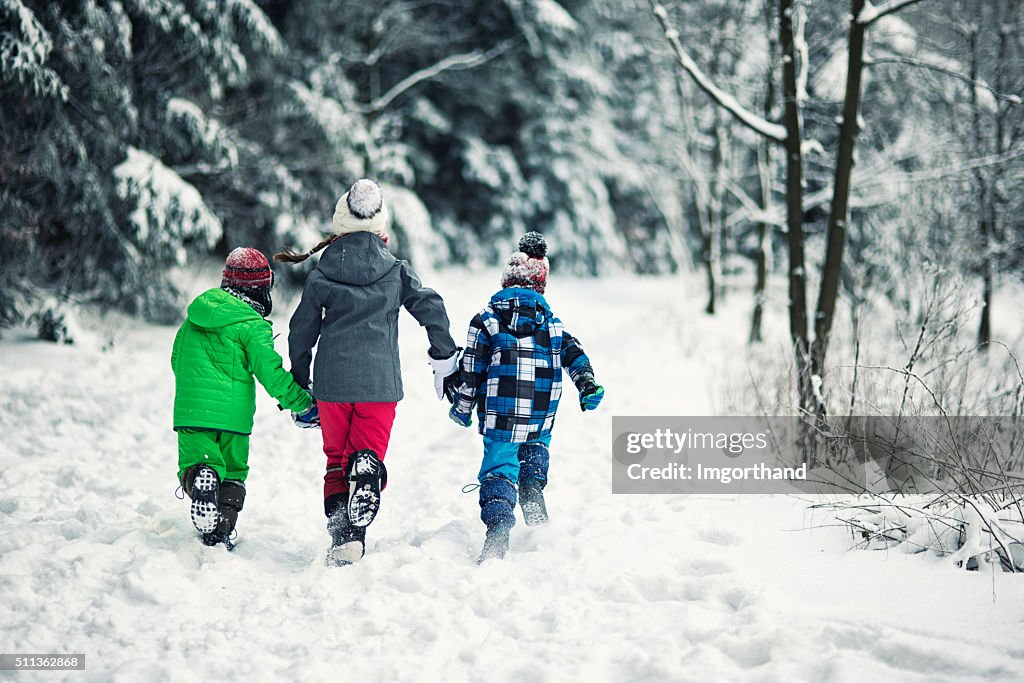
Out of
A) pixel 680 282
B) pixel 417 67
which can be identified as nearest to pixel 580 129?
pixel 417 67

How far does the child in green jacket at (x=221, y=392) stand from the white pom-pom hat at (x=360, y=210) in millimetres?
441

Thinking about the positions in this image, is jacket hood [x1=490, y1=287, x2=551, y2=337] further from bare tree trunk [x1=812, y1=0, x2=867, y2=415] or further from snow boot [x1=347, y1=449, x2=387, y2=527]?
bare tree trunk [x1=812, y1=0, x2=867, y2=415]

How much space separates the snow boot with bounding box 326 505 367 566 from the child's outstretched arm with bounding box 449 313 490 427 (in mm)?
712

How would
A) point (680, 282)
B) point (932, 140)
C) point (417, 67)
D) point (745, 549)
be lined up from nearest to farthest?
1. point (745, 549)
2. point (932, 140)
3. point (417, 67)
4. point (680, 282)

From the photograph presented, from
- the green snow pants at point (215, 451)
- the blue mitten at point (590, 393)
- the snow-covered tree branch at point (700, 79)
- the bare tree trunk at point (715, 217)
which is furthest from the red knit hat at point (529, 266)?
the bare tree trunk at point (715, 217)

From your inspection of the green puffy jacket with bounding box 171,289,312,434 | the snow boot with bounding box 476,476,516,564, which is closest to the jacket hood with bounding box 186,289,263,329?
the green puffy jacket with bounding box 171,289,312,434

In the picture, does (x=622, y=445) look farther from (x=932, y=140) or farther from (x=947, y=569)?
(x=932, y=140)

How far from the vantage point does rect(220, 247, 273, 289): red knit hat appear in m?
3.59

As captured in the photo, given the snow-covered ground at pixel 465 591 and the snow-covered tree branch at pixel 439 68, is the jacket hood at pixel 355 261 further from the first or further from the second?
the snow-covered tree branch at pixel 439 68

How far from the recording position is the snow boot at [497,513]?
3.42 metres

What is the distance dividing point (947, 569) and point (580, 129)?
46.9 feet

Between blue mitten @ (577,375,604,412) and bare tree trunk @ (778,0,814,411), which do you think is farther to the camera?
bare tree trunk @ (778,0,814,411)

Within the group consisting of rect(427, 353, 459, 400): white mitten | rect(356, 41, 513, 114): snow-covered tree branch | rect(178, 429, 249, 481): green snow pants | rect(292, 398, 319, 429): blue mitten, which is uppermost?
rect(356, 41, 513, 114): snow-covered tree branch

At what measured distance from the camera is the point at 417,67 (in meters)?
15.2
